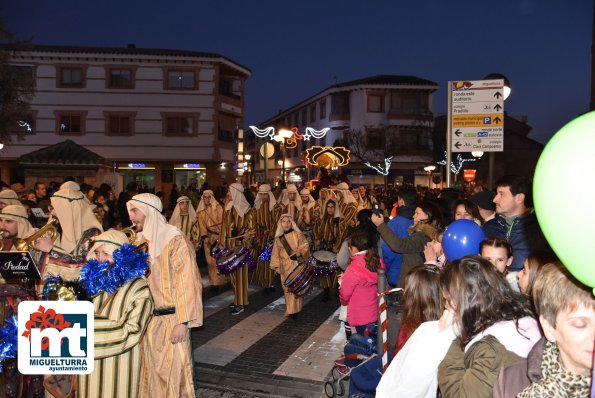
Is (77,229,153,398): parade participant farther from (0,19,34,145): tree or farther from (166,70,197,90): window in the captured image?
(166,70,197,90): window

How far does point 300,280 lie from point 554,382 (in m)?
6.39

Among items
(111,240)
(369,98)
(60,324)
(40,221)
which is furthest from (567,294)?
(369,98)

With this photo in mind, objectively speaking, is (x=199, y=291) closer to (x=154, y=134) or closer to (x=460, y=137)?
(x=460, y=137)

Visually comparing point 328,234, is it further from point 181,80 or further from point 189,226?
point 181,80

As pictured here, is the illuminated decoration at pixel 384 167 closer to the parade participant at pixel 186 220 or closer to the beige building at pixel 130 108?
the beige building at pixel 130 108

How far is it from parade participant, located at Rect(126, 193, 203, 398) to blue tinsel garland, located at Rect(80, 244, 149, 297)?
756mm

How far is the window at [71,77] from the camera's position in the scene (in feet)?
105

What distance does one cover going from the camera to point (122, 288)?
353cm

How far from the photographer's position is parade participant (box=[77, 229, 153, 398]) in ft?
11.1

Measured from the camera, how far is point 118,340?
3381 mm

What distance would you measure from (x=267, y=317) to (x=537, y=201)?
22.5 ft

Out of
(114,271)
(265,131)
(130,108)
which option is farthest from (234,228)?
(130,108)

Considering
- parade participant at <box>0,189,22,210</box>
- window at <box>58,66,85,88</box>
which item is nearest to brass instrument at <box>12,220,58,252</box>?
parade participant at <box>0,189,22,210</box>

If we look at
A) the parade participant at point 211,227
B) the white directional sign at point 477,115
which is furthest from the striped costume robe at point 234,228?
the white directional sign at point 477,115
